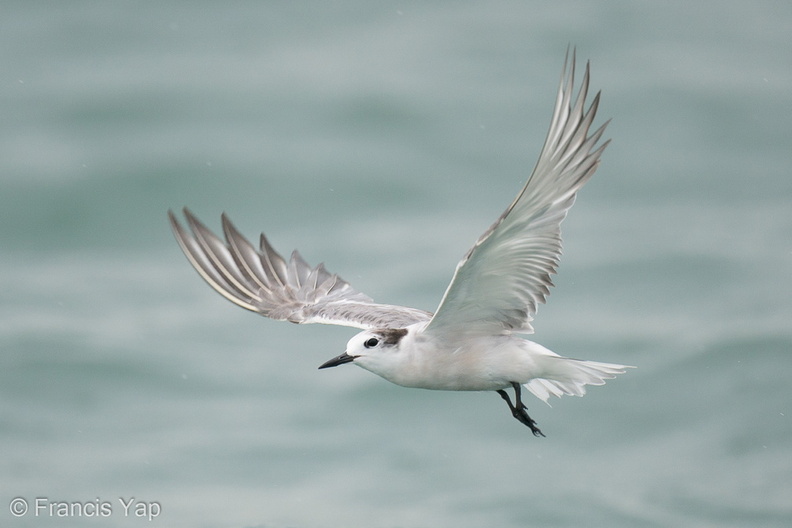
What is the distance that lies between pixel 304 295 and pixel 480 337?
3.21m

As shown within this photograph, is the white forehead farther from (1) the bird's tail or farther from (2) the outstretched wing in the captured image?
(1) the bird's tail

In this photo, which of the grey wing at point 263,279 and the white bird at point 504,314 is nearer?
the white bird at point 504,314

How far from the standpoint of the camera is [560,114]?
907 centimetres

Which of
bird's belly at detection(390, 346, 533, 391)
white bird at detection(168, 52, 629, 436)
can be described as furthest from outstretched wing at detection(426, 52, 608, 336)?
bird's belly at detection(390, 346, 533, 391)

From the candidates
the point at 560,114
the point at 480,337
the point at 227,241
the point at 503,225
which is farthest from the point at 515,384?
the point at 227,241

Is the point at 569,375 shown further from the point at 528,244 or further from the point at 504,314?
the point at 528,244

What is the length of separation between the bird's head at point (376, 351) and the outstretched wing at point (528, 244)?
1.11 feet

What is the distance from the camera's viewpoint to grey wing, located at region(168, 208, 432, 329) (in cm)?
1256

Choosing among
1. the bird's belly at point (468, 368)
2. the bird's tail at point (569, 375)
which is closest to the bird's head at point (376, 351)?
the bird's belly at point (468, 368)

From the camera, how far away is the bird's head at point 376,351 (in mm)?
10211

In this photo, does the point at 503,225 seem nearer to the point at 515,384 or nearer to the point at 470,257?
the point at 470,257

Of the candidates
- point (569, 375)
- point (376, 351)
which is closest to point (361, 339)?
point (376, 351)

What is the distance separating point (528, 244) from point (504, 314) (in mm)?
978

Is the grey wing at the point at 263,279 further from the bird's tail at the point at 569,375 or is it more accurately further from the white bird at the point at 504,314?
the bird's tail at the point at 569,375
